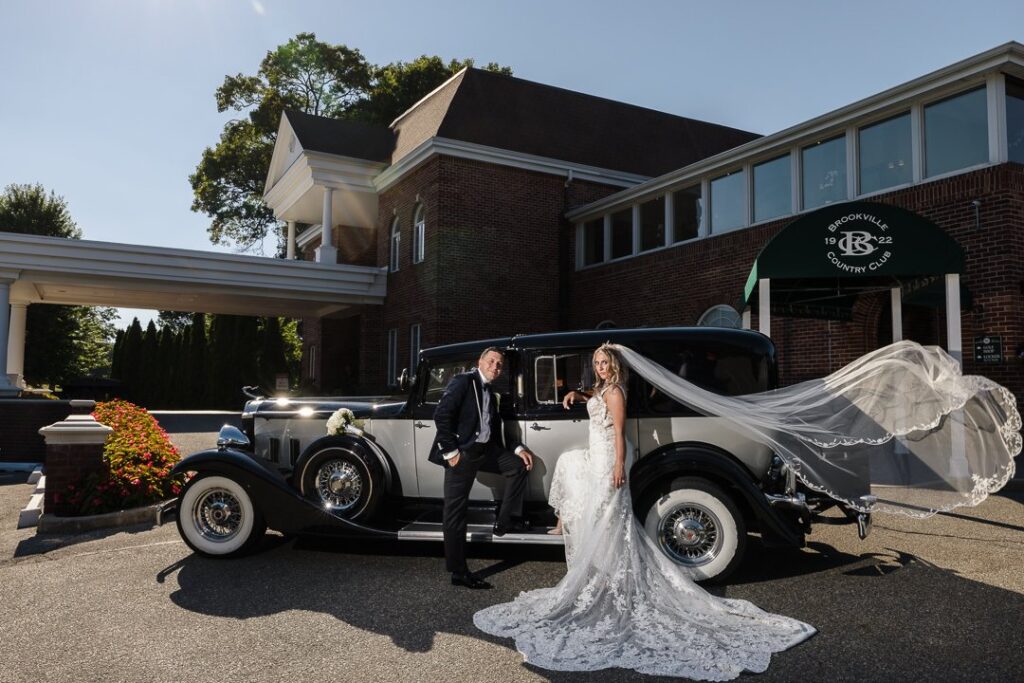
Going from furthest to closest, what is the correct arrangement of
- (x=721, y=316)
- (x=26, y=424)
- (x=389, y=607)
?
(x=721, y=316) < (x=26, y=424) < (x=389, y=607)

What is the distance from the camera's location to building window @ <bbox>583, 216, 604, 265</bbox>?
20.3m

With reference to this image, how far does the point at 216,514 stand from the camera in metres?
6.22

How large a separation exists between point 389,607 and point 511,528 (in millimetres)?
1191

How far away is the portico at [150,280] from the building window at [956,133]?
15.3 meters

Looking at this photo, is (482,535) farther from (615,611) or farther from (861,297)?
(861,297)

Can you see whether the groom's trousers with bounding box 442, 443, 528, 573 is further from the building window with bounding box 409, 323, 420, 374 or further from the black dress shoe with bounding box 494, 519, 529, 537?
the building window with bounding box 409, 323, 420, 374

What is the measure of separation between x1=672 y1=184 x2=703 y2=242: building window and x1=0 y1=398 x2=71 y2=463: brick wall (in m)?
13.7

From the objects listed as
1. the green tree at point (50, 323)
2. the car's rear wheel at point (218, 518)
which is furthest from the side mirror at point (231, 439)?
the green tree at point (50, 323)

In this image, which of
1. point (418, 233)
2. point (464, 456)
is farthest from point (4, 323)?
point (464, 456)

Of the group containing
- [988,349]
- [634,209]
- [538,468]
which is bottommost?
[538,468]

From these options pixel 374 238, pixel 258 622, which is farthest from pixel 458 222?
pixel 258 622

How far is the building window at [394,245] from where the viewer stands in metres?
22.1

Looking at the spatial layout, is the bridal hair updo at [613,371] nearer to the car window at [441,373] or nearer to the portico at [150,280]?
the car window at [441,373]

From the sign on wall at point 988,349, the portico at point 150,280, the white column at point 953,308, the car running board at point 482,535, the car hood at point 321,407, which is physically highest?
the portico at point 150,280
